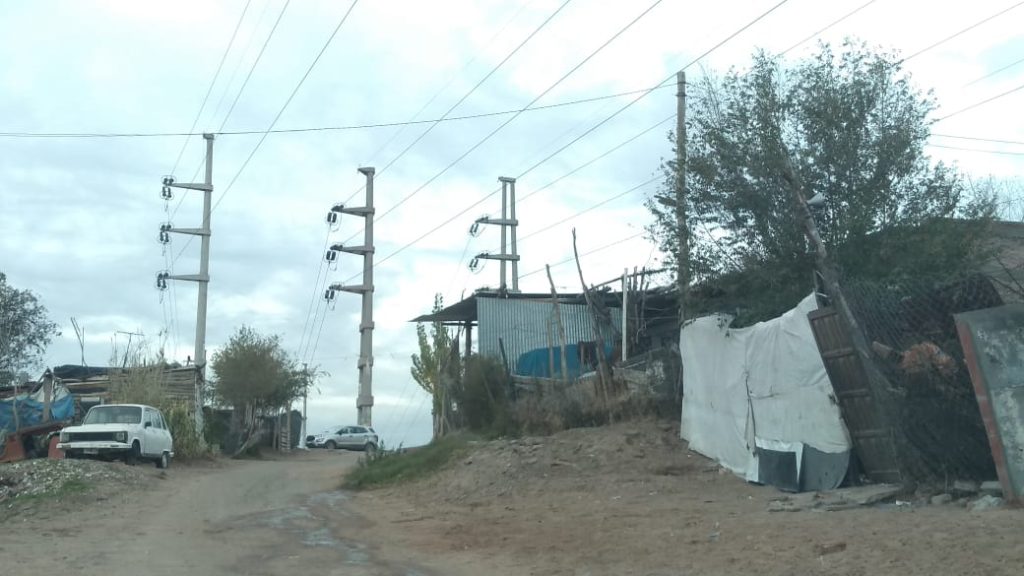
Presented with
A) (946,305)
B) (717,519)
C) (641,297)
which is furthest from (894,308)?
(641,297)

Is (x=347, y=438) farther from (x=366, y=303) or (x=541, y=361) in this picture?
(x=541, y=361)

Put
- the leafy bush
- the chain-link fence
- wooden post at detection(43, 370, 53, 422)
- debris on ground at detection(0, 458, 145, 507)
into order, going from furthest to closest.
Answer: wooden post at detection(43, 370, 53, 422) < the leafy bush < debris on ground at detection(0, 458, 145, 507) < the chain-link fence

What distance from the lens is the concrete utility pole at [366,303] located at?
46969 millimetres

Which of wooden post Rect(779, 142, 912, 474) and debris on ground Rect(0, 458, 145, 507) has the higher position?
wooden post Rect(779, 142, 912, 474)

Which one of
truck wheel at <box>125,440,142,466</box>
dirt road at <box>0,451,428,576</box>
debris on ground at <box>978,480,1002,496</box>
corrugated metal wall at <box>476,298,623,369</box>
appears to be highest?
corrugated metal wall at <box>476,298,623,369</box>

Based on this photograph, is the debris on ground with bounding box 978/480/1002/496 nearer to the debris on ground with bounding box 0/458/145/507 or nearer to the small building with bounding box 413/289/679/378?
the small building with bounding box 413/289/679/378


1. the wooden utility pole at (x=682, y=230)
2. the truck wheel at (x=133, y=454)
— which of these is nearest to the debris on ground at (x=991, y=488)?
the wooden utility pole at (x=682, y=230)

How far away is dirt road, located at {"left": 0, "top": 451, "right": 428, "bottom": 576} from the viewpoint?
35.7ft

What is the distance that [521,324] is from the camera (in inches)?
1193

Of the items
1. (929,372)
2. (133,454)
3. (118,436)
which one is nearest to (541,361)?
(133,454)

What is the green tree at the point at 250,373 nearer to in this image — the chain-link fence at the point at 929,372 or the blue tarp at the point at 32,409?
the blue tarp at the point at 32,409

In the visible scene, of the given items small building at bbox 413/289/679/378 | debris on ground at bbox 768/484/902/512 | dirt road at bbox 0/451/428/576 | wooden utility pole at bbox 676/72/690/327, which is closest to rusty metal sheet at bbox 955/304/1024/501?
debris on ground at bbox 768/484/902/512

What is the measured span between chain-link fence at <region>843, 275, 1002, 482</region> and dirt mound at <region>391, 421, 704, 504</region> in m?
4.41

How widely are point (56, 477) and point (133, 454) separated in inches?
237
